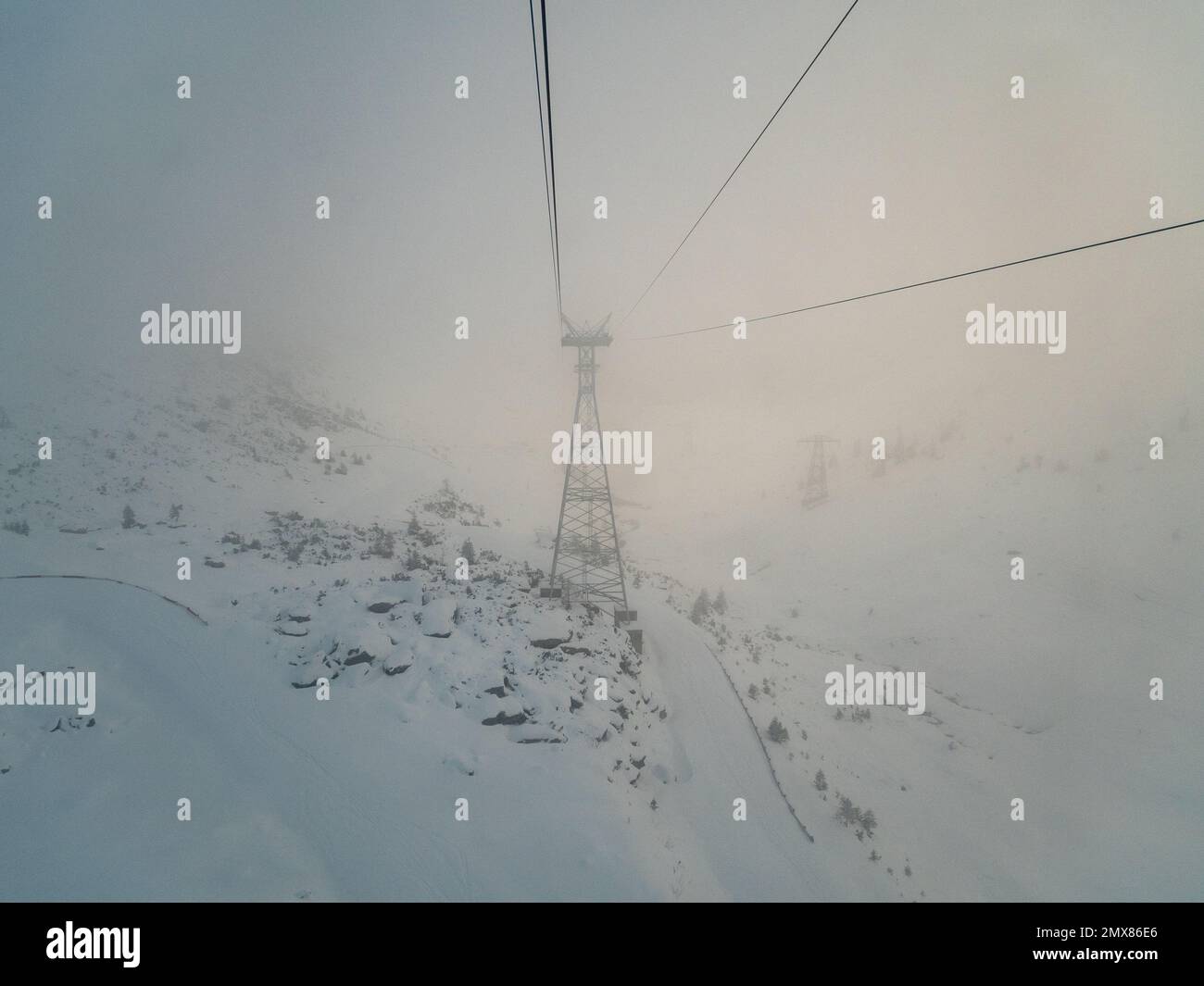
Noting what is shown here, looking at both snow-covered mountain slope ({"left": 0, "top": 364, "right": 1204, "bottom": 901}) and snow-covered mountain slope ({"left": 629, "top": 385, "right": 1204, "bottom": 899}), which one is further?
snow-covered mountain slope ({"left": 629, "top": 385, "right": 1204, "bottom": 899})

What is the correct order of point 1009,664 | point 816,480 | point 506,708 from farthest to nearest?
point 816,480 → point 1009,664 → point 506,708

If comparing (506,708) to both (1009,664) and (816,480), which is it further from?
(816,480)

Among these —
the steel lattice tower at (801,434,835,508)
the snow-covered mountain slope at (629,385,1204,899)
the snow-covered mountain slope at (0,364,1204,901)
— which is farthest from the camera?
the steel lattice tower at (801,434,835,508)

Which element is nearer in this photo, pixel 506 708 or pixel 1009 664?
pixel 506 708

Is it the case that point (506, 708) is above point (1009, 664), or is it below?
above

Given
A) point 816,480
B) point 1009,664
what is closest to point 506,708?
point 1009,664

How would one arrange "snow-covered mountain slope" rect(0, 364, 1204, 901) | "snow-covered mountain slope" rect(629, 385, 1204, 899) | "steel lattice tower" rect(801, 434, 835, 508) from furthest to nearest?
"steel lattice tower" rect(801, 434, 835, 508), "snow-covered mountain slope" rect(629, 385, 1204, 899), "snow-covered mountain slope" rect(0, 364, 1204, 901)

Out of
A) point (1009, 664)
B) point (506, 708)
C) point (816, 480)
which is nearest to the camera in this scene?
point (506, 708)

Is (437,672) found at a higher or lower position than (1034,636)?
higher

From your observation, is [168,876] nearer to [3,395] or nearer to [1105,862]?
[1105,862]
